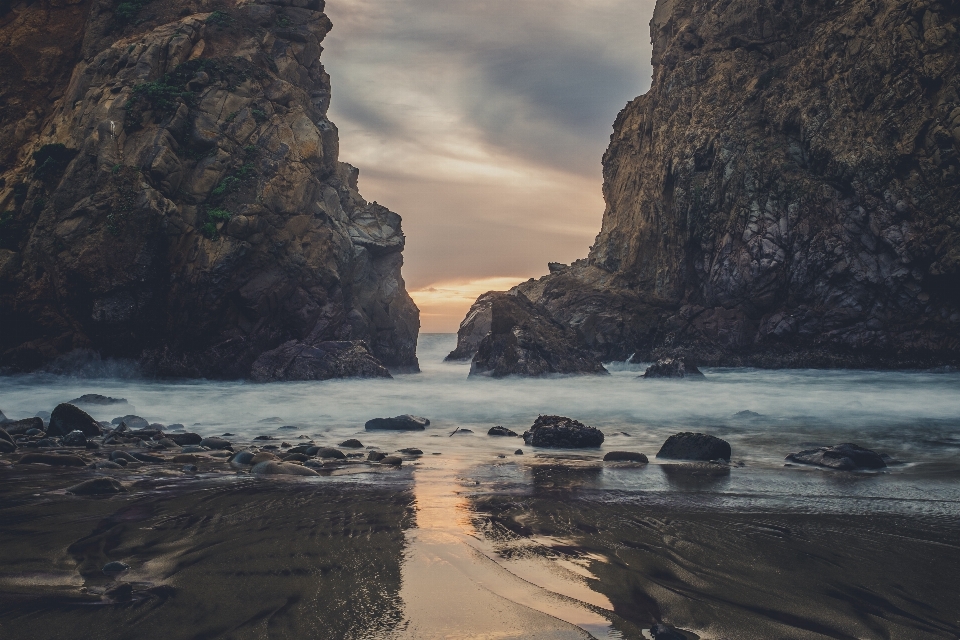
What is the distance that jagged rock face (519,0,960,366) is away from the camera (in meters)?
29.3

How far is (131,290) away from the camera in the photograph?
26.7 metres

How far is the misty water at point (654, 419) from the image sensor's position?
6895mm

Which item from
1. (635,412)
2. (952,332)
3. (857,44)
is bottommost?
(635,412)

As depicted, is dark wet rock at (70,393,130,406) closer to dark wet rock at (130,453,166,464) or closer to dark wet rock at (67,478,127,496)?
dark wet rock at (130,453,166,464)

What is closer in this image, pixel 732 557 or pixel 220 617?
pixel 220 617

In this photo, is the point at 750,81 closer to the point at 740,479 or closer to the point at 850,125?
the point at 850,125

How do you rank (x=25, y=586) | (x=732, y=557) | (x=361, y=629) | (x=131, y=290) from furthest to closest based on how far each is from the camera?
1. (x=131, y=290)
2. (x=732, y=557)
3. (x=25, y=586)
4. (x=361, y=629)

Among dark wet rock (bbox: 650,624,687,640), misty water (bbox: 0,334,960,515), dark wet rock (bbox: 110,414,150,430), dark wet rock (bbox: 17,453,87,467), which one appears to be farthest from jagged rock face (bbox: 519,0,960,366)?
dark wet rock (bbox: 17,453,87,467)

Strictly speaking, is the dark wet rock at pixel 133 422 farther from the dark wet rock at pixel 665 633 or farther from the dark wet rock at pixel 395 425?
the dark wet rock at pixel 665 633

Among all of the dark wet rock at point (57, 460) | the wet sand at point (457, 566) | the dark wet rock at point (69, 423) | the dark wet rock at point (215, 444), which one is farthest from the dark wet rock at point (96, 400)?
the wet sand at point (457, 566)

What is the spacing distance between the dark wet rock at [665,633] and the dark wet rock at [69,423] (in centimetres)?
1165

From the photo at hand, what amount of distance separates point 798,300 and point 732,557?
3283 cm

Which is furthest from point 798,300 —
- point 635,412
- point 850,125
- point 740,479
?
point 740,479

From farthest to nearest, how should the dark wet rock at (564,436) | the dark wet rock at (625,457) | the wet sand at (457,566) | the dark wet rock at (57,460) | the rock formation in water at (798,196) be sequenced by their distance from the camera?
the rock formation in water at (798,196)
the dark wet rock at (564,436)
the dark wet rock at (625,457)
the dark wet rock at (57,460)
the wet sand at (457,566)
